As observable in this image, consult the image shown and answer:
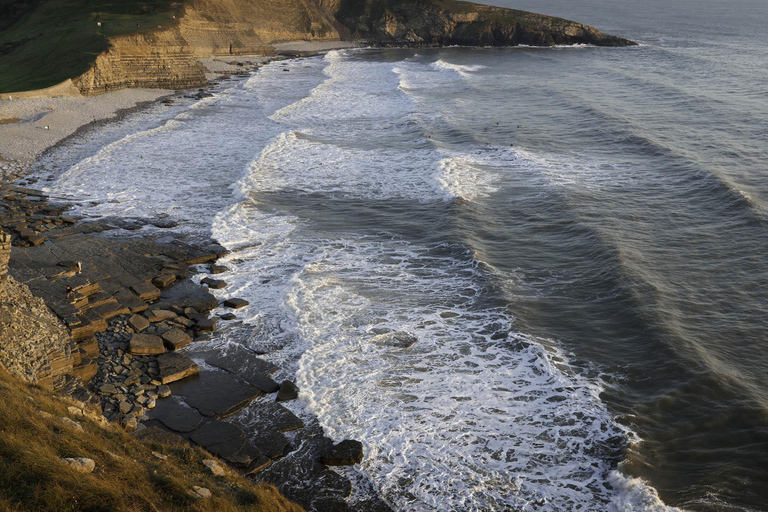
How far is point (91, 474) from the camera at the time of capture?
10203 millimetres

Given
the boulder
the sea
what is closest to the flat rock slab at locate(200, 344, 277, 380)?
the sea

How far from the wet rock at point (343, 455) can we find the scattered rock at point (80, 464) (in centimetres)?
610

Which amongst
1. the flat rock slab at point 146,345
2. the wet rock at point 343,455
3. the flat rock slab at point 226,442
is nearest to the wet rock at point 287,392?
the flat rock slab at point 226,442

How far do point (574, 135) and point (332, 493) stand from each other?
123ft

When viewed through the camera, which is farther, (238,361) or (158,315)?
(158,315)

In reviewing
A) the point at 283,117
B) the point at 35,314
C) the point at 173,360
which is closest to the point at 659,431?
the point at 173,360

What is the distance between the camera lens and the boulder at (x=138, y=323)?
20.3m

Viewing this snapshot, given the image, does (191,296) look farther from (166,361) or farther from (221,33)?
(221,33)

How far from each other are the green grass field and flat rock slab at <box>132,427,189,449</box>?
47.5 m

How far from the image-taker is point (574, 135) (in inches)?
1778

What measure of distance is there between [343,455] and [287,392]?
335 cm

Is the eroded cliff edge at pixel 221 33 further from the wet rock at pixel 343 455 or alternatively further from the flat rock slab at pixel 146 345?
the wet rock at pixel 343 455

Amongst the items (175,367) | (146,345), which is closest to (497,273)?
(175,367)

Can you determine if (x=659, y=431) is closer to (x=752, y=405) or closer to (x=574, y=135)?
(x=752, y=405)
